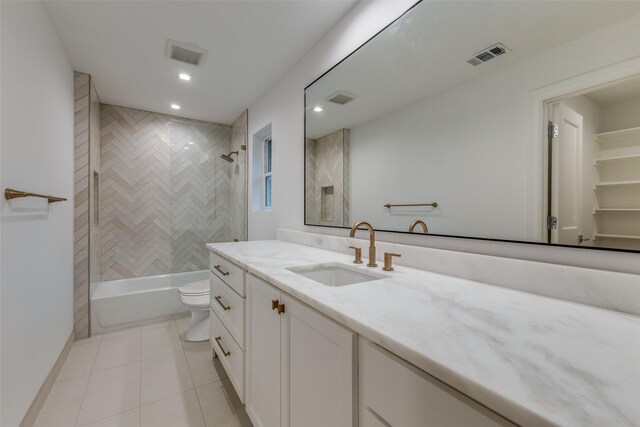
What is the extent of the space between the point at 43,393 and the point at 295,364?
71.4 inches

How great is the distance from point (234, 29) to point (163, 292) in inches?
102

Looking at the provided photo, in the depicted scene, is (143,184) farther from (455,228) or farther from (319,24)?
(455,228)

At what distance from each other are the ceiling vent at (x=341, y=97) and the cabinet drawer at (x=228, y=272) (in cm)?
124

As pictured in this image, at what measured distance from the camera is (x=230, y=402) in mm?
1653

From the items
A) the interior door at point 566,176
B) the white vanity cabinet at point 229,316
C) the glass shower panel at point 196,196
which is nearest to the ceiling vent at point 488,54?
the interior door at point 566,176

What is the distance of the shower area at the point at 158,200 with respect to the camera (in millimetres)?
3207

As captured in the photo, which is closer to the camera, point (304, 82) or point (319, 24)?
point (319, 24)

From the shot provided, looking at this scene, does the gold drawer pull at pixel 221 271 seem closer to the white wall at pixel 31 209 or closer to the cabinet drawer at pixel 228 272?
the cabinet drawer at pixel 228 272

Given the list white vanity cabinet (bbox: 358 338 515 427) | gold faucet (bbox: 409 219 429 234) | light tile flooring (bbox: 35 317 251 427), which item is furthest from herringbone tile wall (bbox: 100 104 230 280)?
white vanity cabinet (bbox: 358 338 515 427)

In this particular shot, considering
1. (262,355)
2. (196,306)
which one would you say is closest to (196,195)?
(196,306)

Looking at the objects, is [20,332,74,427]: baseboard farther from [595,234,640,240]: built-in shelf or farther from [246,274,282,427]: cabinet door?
[595,234,640,240]: built-in shelf

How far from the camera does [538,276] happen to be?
881 mm

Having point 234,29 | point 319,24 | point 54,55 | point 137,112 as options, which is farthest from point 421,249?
point 137,112

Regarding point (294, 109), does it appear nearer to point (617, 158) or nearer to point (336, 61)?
point (336, 61)
